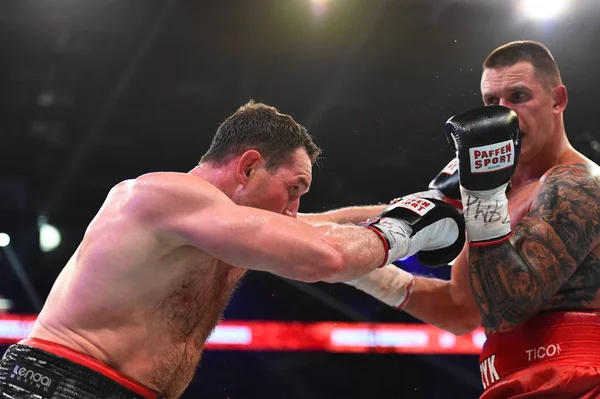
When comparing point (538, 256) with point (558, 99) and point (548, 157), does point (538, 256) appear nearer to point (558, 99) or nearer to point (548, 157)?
point (548, 157)

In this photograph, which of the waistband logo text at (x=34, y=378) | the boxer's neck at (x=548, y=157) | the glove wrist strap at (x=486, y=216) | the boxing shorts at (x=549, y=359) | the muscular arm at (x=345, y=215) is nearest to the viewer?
the waistband logo text at (x=34, y=378)

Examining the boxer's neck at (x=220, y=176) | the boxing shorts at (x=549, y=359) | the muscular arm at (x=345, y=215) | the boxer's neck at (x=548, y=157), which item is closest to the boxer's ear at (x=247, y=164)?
the boxer's neck at (x=220, y=176)

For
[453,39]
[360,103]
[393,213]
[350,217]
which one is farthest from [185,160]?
[393,213]

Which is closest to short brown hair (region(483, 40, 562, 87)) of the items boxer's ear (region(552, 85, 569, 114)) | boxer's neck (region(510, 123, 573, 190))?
boxer's ear (region(552, 85, 569, 114))

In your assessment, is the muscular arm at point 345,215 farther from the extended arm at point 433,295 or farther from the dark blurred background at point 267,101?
the dark blurred background at point 267,101

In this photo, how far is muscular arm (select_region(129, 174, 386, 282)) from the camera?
1551 mm

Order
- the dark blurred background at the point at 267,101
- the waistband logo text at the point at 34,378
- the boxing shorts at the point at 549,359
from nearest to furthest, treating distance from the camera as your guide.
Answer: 1. the waistband logo text at the point at 34,378
2. the boxing shorts at the point at 549,359
3. the dark blurred background at the point at 267,101

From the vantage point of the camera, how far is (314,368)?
5.14 m

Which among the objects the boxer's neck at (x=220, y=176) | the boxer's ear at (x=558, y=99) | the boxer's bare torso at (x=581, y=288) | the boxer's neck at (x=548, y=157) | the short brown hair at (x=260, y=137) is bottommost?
the boxer's bare torso at (x=581, y=288)

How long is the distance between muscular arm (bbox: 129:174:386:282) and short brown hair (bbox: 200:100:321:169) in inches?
10.7

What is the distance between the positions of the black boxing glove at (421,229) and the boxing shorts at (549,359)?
0.31 meters

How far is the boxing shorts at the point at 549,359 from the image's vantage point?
5.78ft

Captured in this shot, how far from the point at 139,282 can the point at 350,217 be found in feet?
3.30

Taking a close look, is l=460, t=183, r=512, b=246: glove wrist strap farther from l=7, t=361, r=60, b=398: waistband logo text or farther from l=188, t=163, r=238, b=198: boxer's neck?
l=7, t=361, r=60, b=398: waistband logo text
